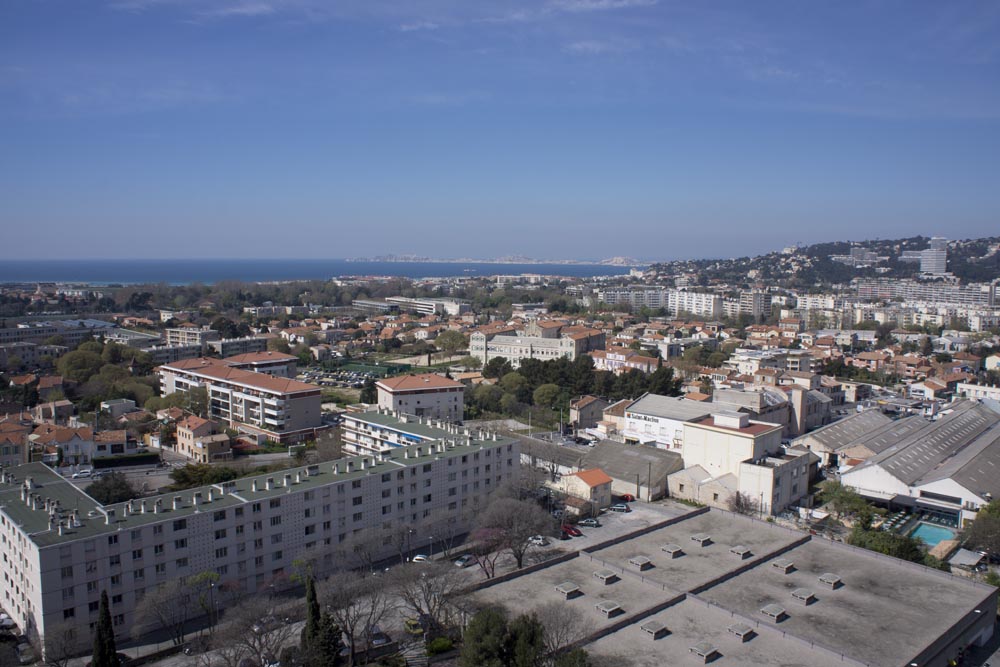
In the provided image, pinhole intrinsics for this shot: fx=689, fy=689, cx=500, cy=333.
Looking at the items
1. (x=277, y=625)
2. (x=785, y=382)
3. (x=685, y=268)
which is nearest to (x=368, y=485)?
(x=277, y=625)

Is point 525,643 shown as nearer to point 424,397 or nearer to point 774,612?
point 774,612

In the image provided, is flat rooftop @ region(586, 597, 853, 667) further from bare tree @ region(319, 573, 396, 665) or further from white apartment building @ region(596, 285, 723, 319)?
white apartment building @ region(596, 285, 723, 319)

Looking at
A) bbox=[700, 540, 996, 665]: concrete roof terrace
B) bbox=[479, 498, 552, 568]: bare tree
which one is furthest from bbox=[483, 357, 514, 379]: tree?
bbox=[700, 540, 996, 665]: concrete roof terrace

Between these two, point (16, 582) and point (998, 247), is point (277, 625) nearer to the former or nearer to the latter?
point (16, 582)

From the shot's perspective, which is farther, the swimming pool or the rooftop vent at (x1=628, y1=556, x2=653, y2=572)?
the swimming pool

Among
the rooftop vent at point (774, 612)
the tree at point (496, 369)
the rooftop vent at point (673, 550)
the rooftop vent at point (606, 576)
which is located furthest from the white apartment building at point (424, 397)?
the rooftop vent at point (774, 612)

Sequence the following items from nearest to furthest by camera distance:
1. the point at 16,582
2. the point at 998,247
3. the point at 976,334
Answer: the point at 16,582
the point at 976,334
the point at 998,247

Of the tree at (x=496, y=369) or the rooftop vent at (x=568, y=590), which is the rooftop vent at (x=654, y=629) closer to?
the rooftop vent at (x=568, y=590)
